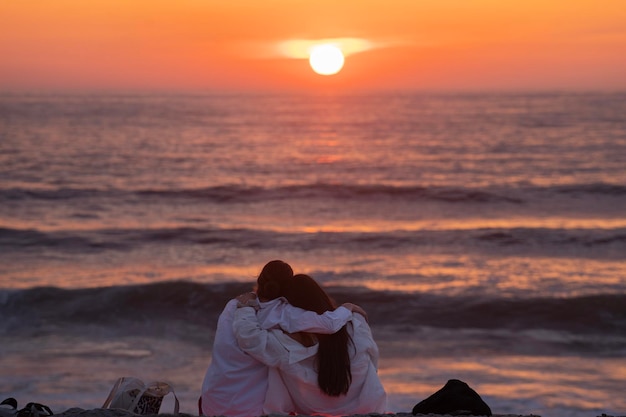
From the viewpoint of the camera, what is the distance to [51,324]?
10484 millimetres

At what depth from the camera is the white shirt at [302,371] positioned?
14.9 ft

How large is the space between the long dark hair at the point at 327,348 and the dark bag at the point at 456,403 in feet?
1.55

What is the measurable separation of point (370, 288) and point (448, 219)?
704 cm

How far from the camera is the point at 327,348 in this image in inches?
179

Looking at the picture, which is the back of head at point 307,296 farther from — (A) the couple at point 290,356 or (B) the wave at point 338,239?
(B) the wave at point 338,239

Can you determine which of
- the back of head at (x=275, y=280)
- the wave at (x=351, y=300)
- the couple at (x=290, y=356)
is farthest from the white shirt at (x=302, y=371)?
the wave at (x=351, y=300)

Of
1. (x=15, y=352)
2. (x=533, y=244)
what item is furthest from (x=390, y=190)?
(x=15, y=352)

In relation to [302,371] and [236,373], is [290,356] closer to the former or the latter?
[302,371]

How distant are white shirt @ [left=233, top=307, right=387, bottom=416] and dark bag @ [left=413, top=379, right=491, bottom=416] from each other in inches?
14.8

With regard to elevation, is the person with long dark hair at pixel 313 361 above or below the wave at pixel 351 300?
above

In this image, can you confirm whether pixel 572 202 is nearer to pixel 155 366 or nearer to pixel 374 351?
pixel 155 366

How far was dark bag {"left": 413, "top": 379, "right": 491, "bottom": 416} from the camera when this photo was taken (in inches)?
171

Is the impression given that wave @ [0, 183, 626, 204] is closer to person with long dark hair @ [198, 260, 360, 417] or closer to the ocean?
the ocean

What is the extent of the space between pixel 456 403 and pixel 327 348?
0.76 m
